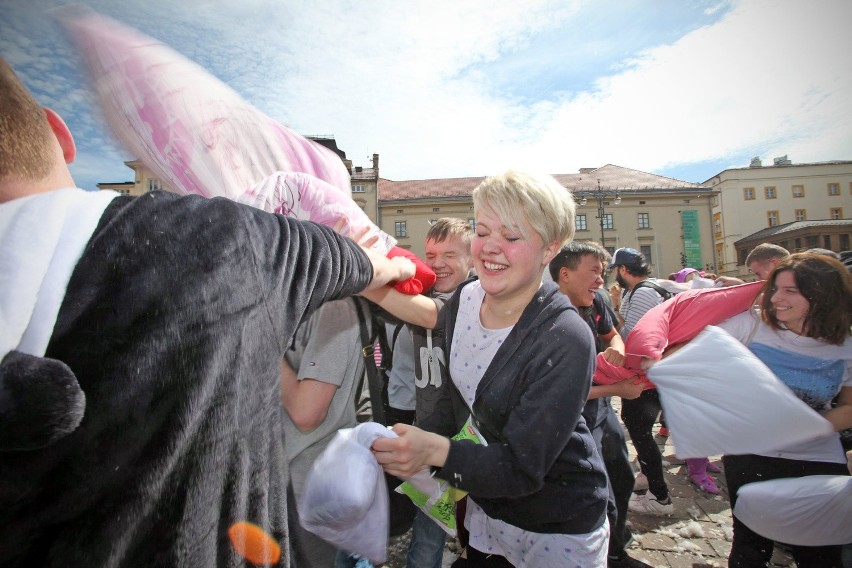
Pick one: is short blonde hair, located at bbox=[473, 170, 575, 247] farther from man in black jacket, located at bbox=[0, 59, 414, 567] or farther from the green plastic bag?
man in black jacket, located at bbox=[0, 59, 414, 567]

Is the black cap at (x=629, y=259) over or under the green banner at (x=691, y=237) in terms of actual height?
under

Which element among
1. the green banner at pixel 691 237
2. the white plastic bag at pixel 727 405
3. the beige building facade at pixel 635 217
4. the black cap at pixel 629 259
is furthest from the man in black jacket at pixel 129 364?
the green banner at pixel 691 237

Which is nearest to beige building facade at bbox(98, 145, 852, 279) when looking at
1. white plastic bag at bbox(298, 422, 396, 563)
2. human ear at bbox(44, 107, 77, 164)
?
white plastic bag at bbox(298, 422, 396, 563)

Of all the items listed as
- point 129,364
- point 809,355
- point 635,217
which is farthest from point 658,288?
point 635,217

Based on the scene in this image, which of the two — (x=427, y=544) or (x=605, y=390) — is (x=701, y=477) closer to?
(x=605, y=390)

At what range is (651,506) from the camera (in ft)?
11.1

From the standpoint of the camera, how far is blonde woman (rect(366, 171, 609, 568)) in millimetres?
1216

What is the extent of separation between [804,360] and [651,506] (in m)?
1.93

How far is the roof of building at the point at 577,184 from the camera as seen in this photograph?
36.4 meters

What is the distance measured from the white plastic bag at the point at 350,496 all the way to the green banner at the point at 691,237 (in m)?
41.0

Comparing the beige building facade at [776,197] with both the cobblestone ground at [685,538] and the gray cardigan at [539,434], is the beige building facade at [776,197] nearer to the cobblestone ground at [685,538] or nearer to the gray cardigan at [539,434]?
the cobblestone ground at [685,538]

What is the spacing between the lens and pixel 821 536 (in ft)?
5.98

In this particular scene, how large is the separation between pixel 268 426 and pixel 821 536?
250 cm

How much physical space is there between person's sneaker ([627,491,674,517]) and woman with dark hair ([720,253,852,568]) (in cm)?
135
